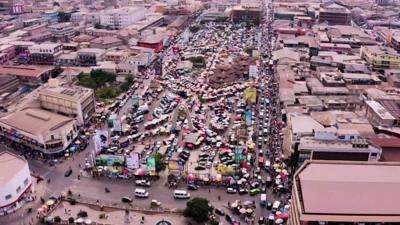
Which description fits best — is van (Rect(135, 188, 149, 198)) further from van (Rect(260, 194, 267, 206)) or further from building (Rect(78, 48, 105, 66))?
building (Rect(78, 48, 105, 66))

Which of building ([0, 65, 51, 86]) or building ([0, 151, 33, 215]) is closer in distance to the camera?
building ([0, 151, 33, 215])

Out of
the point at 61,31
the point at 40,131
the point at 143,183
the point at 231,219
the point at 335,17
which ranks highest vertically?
the point at 335,17

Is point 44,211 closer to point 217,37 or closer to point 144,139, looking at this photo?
point 144,139

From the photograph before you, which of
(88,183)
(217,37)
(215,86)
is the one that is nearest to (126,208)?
(88,183)

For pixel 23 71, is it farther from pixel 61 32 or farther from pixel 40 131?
pixel 61 32

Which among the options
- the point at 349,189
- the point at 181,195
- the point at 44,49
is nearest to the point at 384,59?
the point at 181,195

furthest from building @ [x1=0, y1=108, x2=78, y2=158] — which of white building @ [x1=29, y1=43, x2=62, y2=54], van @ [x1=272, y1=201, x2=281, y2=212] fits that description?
white building @ [x1=29, y1=43, x2=62, y2=54]
